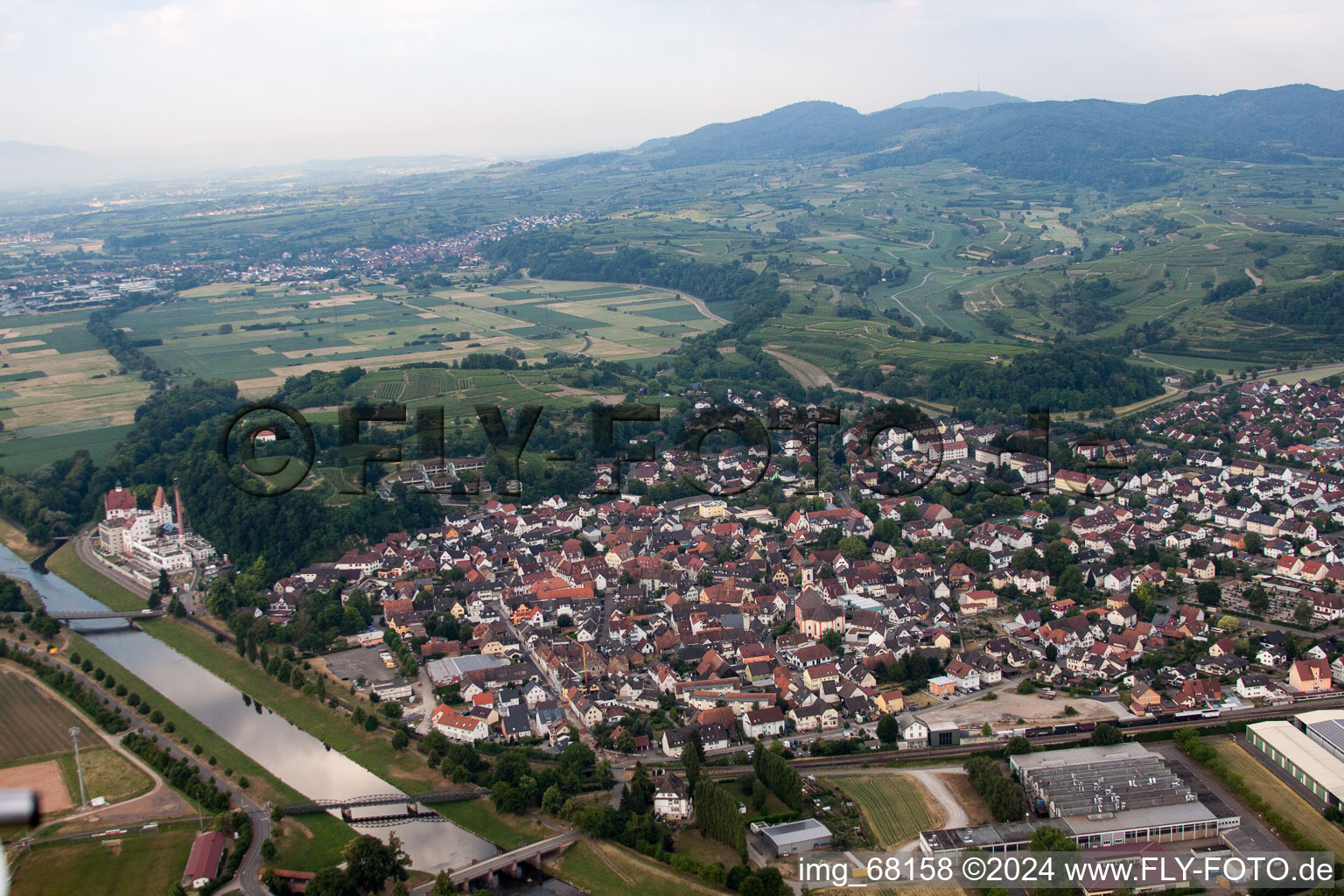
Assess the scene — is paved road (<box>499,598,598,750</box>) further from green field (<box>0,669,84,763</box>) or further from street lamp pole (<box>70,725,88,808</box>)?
green field (<box>0,669,84,763</box>)

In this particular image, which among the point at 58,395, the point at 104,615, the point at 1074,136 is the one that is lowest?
the point at 104,615

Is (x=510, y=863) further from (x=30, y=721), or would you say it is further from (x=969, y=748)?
(x=30, y=721)

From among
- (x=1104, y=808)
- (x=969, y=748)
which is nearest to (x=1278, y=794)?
(x=1104, y=808)

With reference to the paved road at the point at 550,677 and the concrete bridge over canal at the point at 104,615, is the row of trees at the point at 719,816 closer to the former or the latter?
the paved road at the point at 550,677

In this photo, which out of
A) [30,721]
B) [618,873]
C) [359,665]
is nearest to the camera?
[618,873]

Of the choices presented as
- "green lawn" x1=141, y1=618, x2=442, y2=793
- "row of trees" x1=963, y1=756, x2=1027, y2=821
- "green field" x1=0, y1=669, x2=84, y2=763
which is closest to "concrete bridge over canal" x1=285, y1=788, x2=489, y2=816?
"green lawn" x1=141, y1=618, x2=442, y2=793
